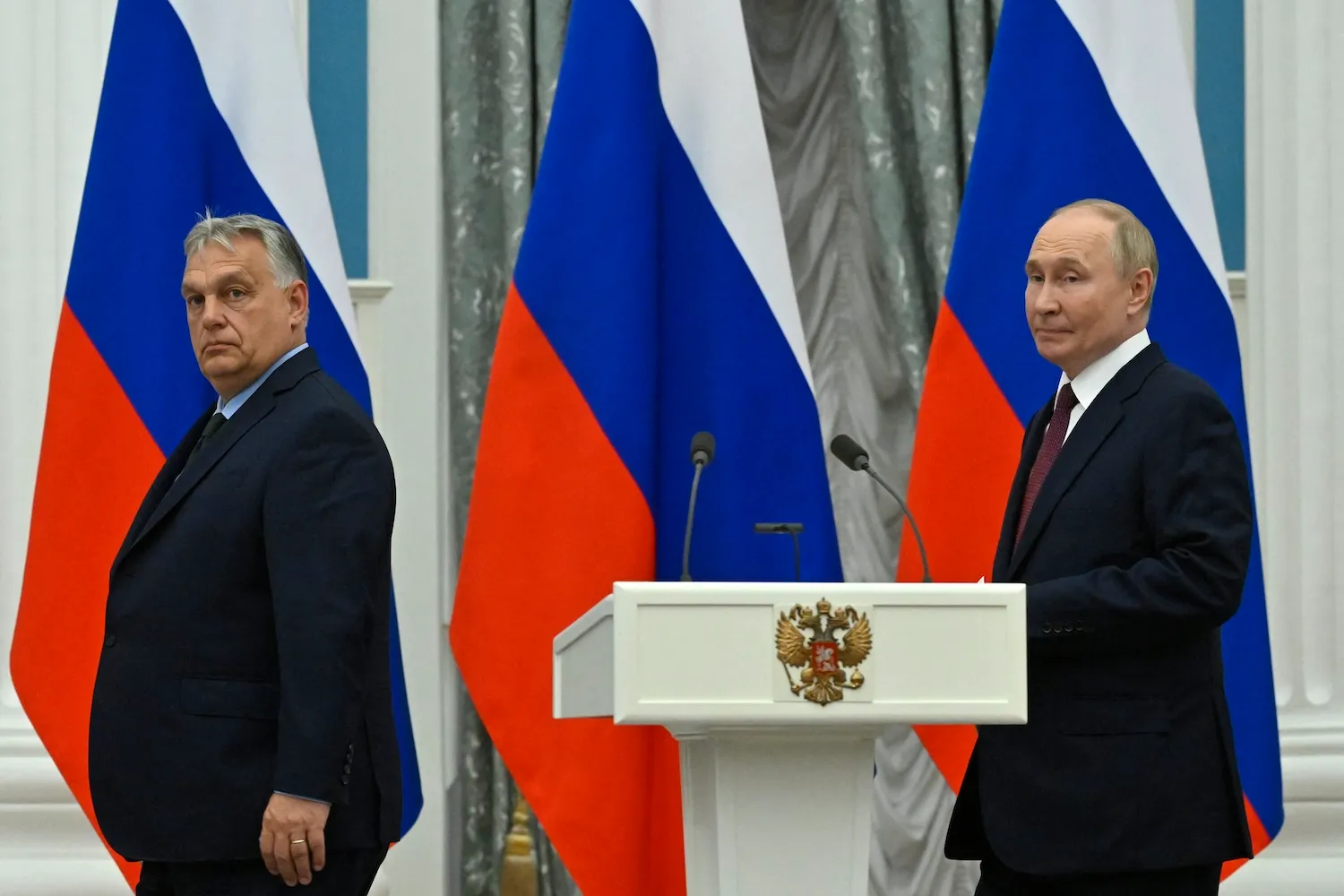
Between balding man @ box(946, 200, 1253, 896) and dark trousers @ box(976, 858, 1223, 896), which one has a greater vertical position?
balding man @ box(946, 200, 1253, 896)

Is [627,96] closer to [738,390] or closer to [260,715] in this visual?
[738,390]

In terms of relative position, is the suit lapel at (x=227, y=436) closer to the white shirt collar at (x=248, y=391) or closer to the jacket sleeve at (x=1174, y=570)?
the white shirt collar at (x=248, y=391)

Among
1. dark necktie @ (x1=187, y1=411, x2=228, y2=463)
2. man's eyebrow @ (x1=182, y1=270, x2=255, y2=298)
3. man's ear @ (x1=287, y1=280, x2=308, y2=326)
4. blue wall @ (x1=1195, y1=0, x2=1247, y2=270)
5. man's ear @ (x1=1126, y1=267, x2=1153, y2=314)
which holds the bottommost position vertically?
dark necktie @ (x1=187, y1=411, x2=228, y2=463)

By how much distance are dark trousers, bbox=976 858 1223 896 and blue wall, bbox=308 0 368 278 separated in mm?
2384

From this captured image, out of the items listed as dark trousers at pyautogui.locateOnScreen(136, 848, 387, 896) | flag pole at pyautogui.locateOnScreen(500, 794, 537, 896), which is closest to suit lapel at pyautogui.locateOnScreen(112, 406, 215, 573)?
dark trousers at pyautogui.locateOnScreen(136, 848, 387, 896)

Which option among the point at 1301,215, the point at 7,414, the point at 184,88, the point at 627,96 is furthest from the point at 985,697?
the point at 7,414

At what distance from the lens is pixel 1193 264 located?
316 centimetres

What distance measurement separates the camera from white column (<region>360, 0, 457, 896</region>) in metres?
3.84

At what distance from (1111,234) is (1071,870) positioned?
2.95 ft

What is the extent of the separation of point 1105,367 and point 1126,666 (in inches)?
17.5

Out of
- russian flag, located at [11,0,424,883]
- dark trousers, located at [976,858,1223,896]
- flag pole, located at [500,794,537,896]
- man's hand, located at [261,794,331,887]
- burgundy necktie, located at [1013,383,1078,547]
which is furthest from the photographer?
flag pole, located at [500,794,537,896]

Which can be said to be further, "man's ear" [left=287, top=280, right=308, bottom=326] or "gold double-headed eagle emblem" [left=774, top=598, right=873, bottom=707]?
"man's ear" [left=287, top=280, right=308, bottom=326]

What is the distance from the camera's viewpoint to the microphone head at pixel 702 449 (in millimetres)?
2543

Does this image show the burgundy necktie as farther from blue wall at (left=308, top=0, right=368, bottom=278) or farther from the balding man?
blue wall at (left=308, top=0, right=368, bottom=278)
